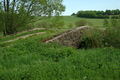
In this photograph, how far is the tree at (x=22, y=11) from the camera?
1213 centimetres

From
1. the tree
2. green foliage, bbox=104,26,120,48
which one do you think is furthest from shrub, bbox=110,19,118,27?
the tree

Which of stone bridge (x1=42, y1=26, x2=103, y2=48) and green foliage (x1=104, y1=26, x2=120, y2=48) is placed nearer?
green foliage (x1=104, y1=26, x2=120, y2=48)

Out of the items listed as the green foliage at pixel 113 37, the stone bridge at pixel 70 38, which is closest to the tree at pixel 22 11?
the stone bridge at pixel 70 38

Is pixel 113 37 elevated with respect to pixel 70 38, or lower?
elevated

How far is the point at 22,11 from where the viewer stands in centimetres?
1211

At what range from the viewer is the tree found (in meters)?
12.1

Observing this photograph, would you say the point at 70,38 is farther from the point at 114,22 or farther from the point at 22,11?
the point at 22,11

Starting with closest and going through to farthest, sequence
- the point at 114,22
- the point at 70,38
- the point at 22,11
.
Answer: the point at 114,22, the point at 70,38, the point at 22,11

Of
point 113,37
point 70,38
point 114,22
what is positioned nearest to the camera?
point 113,37

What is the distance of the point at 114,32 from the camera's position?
6707 mm

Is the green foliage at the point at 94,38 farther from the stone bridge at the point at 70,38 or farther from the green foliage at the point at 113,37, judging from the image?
the stone bridge at the point at 70,38

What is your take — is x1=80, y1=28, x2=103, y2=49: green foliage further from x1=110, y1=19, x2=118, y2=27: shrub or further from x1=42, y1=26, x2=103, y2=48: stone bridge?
x1=110, y1=19, x2=118, y2=27: shrub

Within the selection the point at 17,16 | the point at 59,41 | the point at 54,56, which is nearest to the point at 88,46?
the point at 59,41

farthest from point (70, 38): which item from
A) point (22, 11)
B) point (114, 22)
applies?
point (22, 11)
